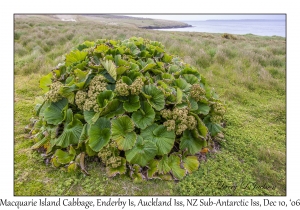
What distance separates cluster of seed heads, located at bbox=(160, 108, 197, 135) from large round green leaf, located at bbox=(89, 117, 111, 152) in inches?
30.6

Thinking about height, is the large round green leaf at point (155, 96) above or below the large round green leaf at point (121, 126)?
above

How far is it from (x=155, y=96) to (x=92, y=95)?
863 millimetres

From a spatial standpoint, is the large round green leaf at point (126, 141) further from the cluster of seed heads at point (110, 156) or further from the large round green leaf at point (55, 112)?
the large round green leaf at point (55, 112)

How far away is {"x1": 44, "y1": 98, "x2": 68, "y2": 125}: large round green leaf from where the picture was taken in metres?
3.29

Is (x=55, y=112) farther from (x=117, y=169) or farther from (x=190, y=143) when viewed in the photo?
(x=190, y=143)

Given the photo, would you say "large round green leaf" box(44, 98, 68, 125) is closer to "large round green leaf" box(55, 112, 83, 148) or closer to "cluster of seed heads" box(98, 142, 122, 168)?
"large round green leaf" box(55, 112, 83, 148)

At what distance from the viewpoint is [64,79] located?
3631 millimetres

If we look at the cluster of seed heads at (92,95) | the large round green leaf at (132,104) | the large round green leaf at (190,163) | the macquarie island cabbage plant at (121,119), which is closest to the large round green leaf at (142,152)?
the macquarie island cabbage plant at (121,119)

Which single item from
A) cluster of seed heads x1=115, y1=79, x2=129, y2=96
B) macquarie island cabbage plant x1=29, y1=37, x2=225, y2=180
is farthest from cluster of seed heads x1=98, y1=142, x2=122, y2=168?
cluster of seed heads x1=115, y1=79, x2=129, y2=96

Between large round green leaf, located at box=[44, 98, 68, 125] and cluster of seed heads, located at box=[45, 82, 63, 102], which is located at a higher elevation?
cluster of seed heads, located at box=[45, 82, 63, 102]

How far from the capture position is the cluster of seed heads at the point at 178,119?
312 cm

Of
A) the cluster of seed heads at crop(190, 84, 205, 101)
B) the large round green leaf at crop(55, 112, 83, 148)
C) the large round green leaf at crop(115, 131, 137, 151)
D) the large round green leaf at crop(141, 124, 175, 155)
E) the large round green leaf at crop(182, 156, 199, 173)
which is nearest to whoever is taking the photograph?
the large round green leaf at crop(115, 131, 137, 151)

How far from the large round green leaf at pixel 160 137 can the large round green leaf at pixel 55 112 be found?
4.04 ft
